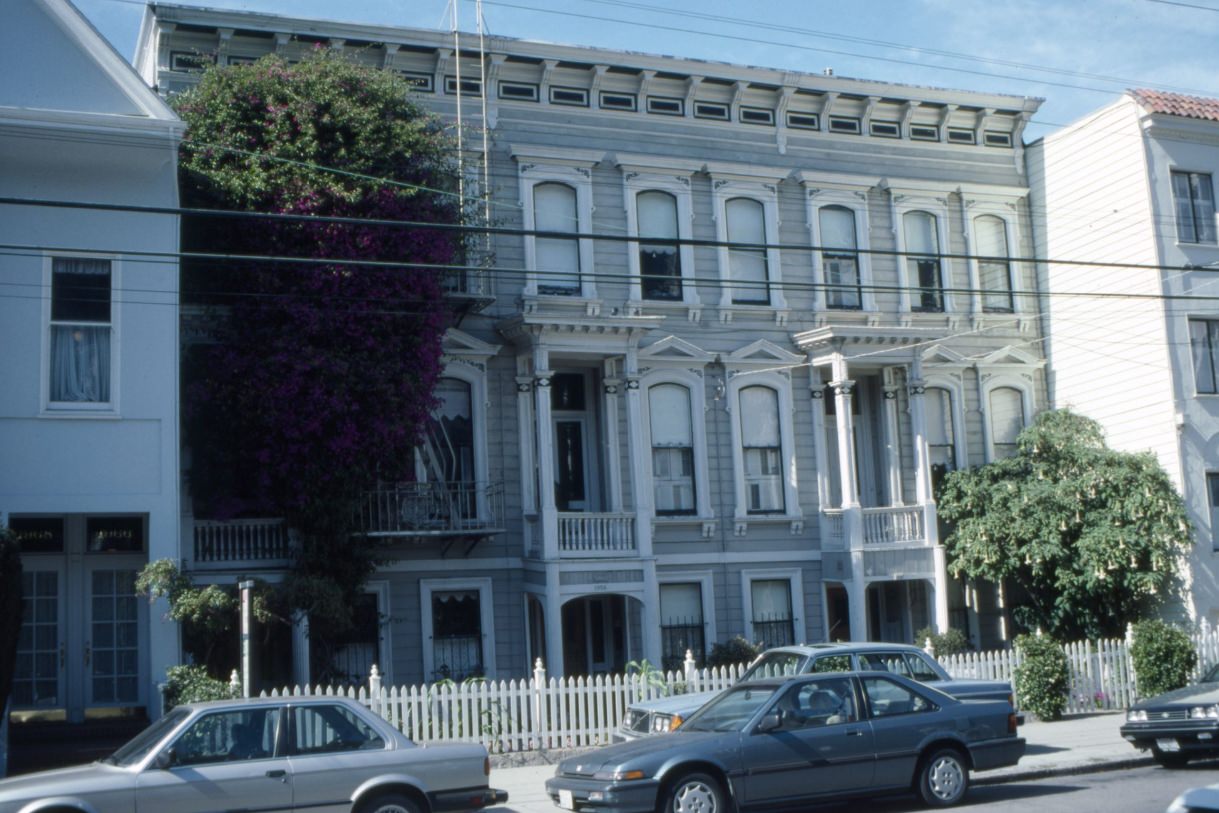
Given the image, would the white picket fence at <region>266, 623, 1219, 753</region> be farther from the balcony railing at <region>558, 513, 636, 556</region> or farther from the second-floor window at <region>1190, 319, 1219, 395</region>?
the second-floor window at <region>1190, 319, 1219, 395</region>

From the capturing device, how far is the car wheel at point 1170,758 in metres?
15.8

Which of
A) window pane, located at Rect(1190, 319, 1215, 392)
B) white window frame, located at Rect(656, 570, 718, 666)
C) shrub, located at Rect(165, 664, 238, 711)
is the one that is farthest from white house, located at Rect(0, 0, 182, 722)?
window pane, located at Rect(1190, 319, 1215, 392)

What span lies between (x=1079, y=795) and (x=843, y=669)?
3139mm

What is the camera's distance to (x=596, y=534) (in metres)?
22.5

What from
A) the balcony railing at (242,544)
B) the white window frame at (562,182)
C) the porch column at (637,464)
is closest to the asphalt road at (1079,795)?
the porch column at (637,464)

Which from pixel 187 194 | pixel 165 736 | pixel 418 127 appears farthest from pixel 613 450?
pixel 165 736

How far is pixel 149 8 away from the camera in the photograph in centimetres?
2139

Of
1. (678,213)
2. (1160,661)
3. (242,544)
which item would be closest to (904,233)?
(678,213)

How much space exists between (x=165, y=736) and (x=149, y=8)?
14.4 m

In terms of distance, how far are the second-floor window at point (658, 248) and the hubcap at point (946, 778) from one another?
12.9 metres

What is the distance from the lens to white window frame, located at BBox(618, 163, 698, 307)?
24.4m

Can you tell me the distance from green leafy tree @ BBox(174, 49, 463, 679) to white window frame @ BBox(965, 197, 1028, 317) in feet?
40.1

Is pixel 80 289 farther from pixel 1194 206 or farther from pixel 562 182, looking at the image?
pixel 1194 206

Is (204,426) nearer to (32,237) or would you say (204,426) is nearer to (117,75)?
(32,237)
